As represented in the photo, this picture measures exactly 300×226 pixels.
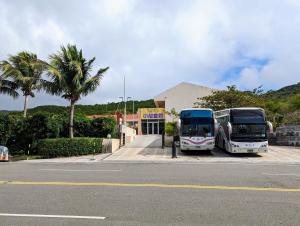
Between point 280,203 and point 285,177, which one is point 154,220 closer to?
point 280,203

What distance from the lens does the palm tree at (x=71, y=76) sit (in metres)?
32.1

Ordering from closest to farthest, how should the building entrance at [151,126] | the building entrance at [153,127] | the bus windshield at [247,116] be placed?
the bus windshield at [247,116] → the building entrance at [151,126] → the building entrance at [153,127]

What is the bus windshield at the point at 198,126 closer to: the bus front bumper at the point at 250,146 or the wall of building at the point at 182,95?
the bus front bumper at the point at 250,146

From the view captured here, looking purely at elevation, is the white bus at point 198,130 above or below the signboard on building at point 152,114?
below

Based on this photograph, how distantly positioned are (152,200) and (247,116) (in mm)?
19251

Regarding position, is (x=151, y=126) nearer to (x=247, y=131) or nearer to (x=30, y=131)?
(x=30, y=131)

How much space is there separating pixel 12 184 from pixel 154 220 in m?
6.78

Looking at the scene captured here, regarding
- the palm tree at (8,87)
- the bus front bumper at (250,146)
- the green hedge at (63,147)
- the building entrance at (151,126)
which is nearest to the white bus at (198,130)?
the bus front bumper at (250,146)

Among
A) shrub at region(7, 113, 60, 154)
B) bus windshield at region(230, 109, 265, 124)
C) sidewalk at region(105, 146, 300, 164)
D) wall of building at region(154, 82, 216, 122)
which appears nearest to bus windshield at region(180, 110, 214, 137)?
sidewalk at region(105, 146, 300, 164)

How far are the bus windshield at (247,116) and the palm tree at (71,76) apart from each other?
10.9 metres

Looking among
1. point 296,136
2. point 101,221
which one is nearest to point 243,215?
point 101,221

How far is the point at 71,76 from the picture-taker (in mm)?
32469

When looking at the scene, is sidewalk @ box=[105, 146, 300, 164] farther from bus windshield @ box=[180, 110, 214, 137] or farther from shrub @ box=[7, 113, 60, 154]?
shrub @ box=[7, 113, 60, 154]

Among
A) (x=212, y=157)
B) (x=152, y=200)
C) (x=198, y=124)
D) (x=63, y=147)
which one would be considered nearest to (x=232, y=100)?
(x=198, y=124)
